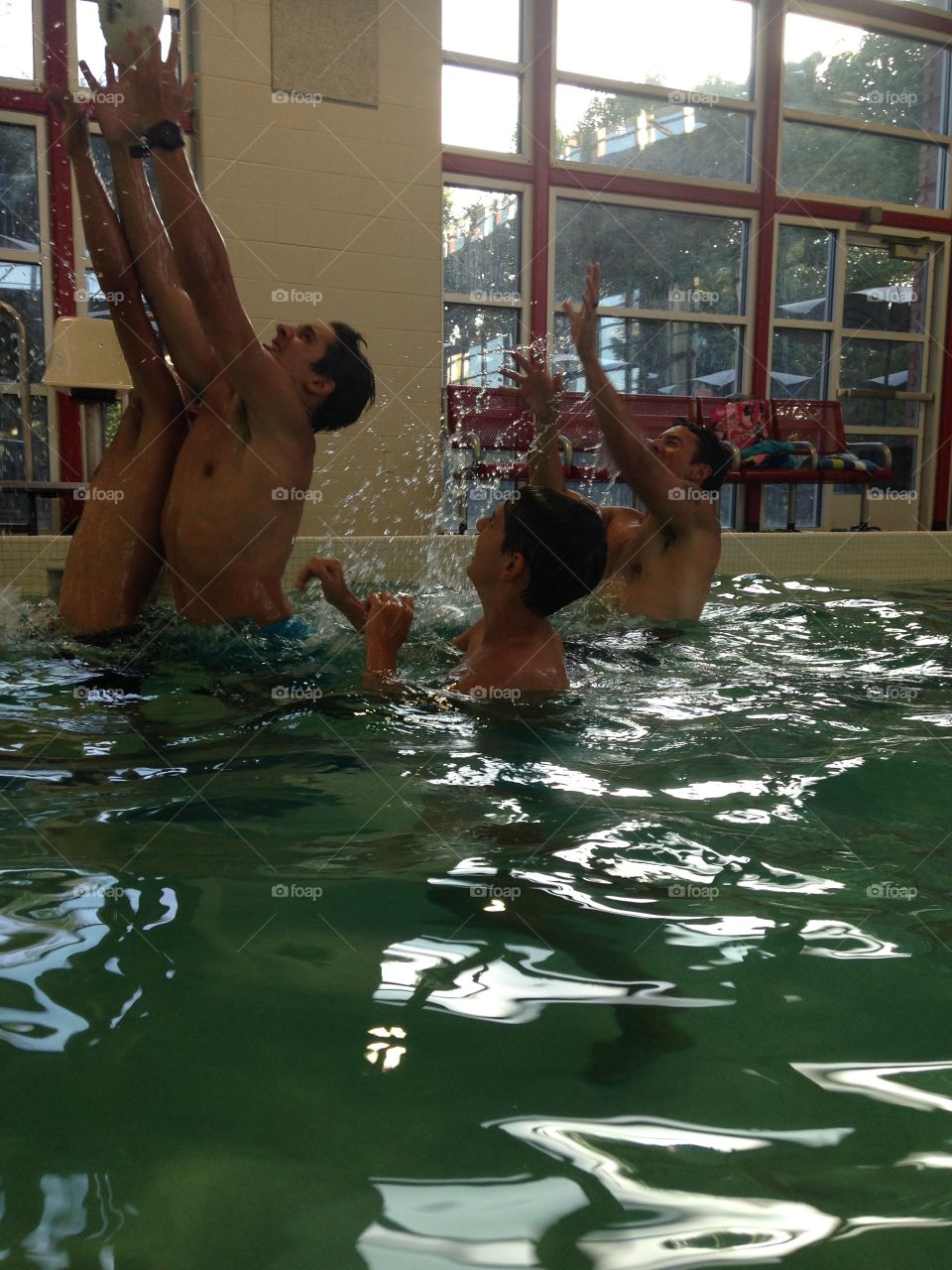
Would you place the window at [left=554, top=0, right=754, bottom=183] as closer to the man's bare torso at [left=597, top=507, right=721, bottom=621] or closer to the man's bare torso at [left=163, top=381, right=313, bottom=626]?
the man's bare torso at [left=597, top=507, right=721, bottom=621]

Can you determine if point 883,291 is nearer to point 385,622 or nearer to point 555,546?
point 555,546

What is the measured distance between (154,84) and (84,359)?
2.89 metres

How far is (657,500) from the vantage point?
373 cm

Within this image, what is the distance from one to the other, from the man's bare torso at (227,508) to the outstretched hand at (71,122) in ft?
2.13

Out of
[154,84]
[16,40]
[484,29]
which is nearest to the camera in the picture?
[154,84]

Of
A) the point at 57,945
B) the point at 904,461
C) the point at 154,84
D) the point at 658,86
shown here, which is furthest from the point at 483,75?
the point at 57,945

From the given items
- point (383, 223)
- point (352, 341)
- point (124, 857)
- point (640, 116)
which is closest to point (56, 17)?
point (383, 223)

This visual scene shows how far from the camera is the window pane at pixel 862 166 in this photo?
30.8ft

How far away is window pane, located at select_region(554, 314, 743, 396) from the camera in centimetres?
879

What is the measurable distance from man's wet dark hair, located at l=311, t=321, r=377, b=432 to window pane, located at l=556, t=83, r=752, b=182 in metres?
6.58

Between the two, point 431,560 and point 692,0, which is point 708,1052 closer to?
point 431,560

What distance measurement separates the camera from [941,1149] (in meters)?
0.88

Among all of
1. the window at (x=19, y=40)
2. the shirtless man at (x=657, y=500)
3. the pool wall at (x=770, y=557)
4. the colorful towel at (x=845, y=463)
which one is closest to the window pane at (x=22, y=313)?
the window at (x=19, y=40)

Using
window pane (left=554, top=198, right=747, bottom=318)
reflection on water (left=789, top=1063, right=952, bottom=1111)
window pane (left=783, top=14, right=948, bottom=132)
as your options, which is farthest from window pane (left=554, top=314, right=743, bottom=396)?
reflection on water (left=789, top=1063, right=952, bottom=1111)
